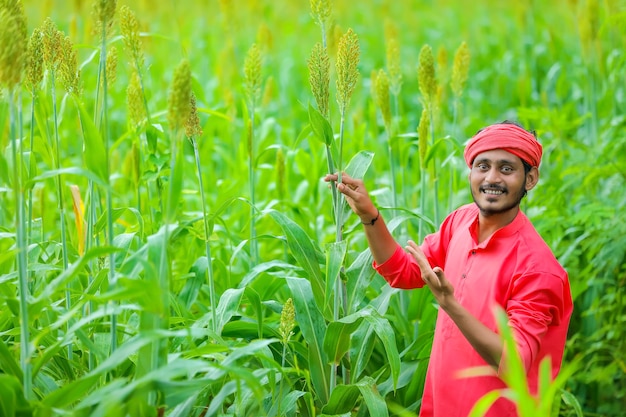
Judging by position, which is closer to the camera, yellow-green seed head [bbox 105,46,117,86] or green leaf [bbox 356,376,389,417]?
green leaf [bbox 356,376,389,417]

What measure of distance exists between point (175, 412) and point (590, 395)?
82.1 inches

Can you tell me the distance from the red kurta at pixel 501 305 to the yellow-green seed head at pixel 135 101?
111 cm

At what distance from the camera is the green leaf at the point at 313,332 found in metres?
2.58

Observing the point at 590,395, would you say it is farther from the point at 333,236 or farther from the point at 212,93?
the point at 212,93

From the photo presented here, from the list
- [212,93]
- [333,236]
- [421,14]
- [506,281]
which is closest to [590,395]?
[333,236]

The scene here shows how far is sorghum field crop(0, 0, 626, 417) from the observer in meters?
1.91

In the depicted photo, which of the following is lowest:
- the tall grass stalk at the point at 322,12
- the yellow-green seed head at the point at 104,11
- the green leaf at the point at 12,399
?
the green leaf at the point at 12,399

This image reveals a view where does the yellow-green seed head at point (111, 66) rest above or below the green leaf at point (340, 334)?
above

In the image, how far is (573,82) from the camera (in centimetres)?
611

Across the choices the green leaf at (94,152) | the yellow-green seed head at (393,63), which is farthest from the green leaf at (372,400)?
the yellow-green seed head at (393,63)

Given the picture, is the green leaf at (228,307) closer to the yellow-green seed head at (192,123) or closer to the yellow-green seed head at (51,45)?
the yellow-green seed head at (192,123)

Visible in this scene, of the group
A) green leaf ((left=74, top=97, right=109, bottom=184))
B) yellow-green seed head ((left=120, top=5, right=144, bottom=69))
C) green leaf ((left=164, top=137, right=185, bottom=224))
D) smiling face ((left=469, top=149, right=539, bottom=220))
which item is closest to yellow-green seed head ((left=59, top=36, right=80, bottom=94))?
yellow-green seed head ((left=120, top=5, right=144, bottom=69))

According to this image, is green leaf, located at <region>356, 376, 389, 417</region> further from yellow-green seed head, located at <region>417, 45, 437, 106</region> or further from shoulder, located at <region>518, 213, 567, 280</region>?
yellow-green seed head, located at <region>417, 45, 437, 106</region>

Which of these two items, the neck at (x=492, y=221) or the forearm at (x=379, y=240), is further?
the forearm at (x=379, y=240)
